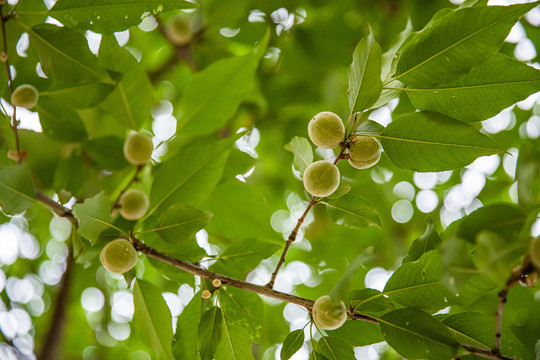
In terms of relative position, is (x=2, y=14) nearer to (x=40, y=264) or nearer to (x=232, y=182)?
(x=232, y=182)

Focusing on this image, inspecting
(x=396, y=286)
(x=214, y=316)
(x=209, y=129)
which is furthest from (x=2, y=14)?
(x=396, y=286)

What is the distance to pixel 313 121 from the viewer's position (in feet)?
3.59

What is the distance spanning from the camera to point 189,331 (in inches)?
47.3

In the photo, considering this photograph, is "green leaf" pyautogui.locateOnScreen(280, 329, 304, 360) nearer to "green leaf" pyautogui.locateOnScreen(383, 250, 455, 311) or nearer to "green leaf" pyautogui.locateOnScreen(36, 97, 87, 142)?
"green leaf" pyautogui.locateOnScreen(383, 250, 455, 311)

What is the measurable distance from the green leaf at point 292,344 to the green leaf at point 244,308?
118 millimetres

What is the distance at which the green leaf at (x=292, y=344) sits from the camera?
1119mm

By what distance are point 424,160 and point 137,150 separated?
0.77m

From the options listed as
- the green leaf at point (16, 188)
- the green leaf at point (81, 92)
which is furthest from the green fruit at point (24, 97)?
the green leaf at point (16, 188)

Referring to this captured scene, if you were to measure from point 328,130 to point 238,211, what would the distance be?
632 millimetres

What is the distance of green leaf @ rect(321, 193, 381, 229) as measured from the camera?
115 cm

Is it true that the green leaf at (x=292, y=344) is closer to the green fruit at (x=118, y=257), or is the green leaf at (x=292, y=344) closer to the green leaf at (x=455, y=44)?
the green fruit at (x=118, y=257)

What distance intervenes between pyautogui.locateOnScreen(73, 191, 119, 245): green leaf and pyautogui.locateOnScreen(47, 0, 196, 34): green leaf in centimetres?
44

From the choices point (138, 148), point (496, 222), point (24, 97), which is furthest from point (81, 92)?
point (496, 222)

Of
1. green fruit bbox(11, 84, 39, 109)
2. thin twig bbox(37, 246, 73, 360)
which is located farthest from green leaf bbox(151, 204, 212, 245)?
thin twig bbox(37, 246, 73, 360)
